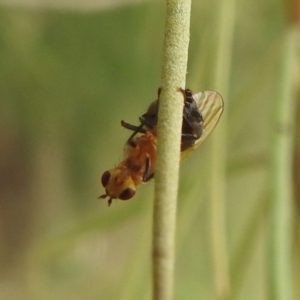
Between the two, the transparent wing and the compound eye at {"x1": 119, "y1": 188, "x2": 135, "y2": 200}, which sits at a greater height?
the transparent wing

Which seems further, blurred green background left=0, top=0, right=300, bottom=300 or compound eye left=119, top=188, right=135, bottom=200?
blurred green background left=0, top=0, right=300, bottom=300

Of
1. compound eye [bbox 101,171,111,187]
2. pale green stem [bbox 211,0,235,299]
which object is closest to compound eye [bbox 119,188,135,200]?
compound eye [bbox 101,171,111,187]

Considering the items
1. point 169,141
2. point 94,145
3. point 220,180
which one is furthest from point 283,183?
point 94,145

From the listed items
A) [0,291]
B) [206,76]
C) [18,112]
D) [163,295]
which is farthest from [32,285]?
[163,295]

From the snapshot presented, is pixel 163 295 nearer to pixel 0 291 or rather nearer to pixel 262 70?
pixel 262 70

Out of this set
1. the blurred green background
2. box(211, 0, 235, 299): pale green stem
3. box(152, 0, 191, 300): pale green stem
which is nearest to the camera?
box(152, 0, 191, 300): pale green stem

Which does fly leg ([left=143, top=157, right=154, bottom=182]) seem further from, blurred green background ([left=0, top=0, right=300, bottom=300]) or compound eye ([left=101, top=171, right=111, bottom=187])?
blurred green background ([left=0, top=0, right=300, bottom=300])

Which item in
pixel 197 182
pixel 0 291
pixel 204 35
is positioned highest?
pixel 204 35
